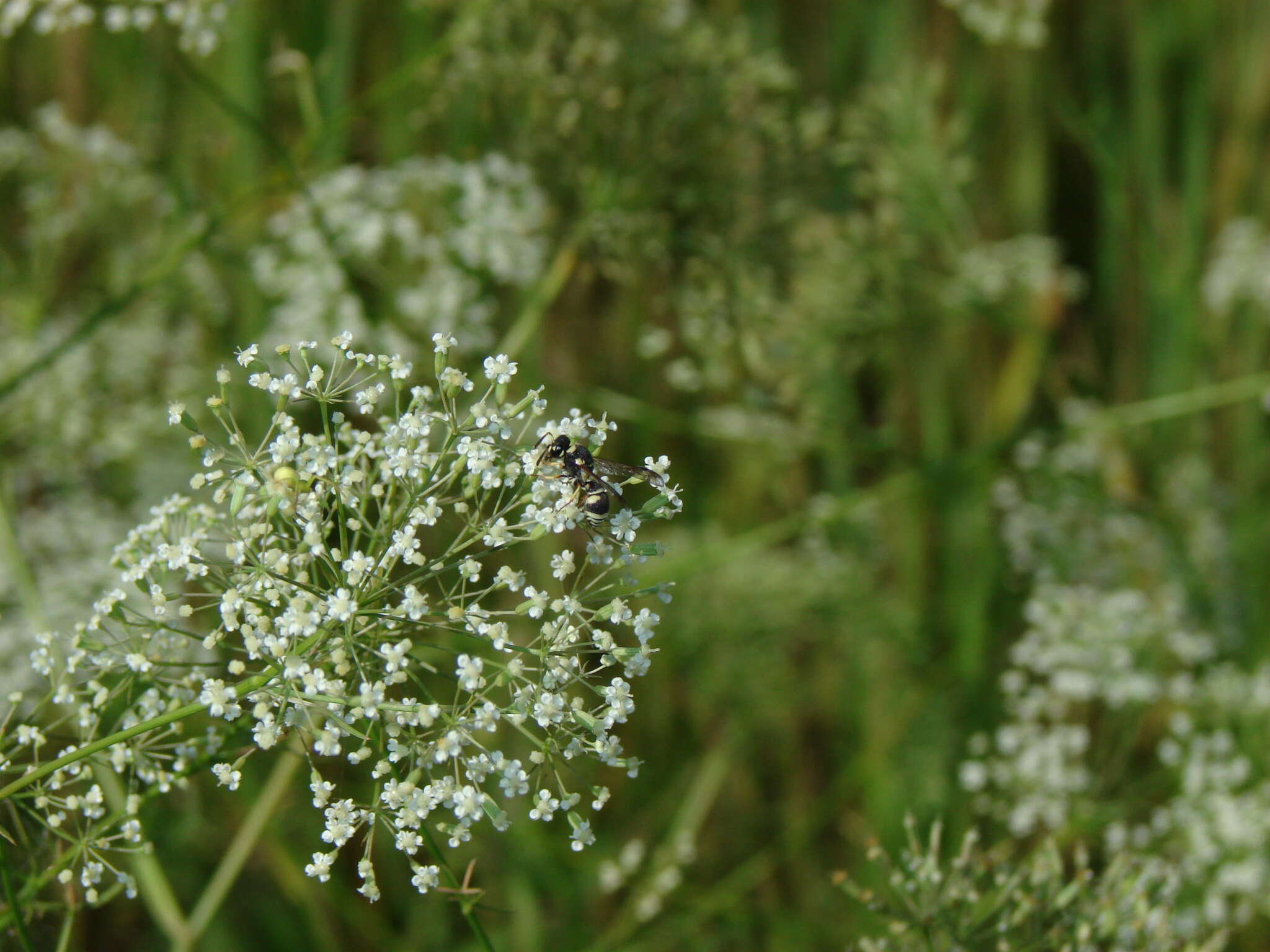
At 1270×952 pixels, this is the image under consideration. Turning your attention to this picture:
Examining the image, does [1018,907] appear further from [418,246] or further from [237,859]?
Answer: [418,246]

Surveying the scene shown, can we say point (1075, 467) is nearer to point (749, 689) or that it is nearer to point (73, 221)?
point (749, 689)

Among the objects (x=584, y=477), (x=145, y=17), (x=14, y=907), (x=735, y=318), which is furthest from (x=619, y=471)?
(x=145, y=17)

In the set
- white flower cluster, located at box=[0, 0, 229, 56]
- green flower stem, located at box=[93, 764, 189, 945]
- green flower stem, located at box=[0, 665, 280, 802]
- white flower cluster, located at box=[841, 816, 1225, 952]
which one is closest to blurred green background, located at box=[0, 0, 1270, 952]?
white flower cluster, located at box=[0, 0, 229, 56]

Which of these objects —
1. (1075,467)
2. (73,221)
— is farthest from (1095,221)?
(73,221)

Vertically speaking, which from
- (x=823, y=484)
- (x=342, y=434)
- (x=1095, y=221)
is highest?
(x=1095, y=221)

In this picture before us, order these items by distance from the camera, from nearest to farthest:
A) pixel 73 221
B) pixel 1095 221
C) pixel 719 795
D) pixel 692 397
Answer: pixel 73 221 < pixel 719 795 < pixel 692 397 < pixel 1095 221

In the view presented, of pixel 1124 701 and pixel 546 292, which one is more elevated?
pixel 546 292
